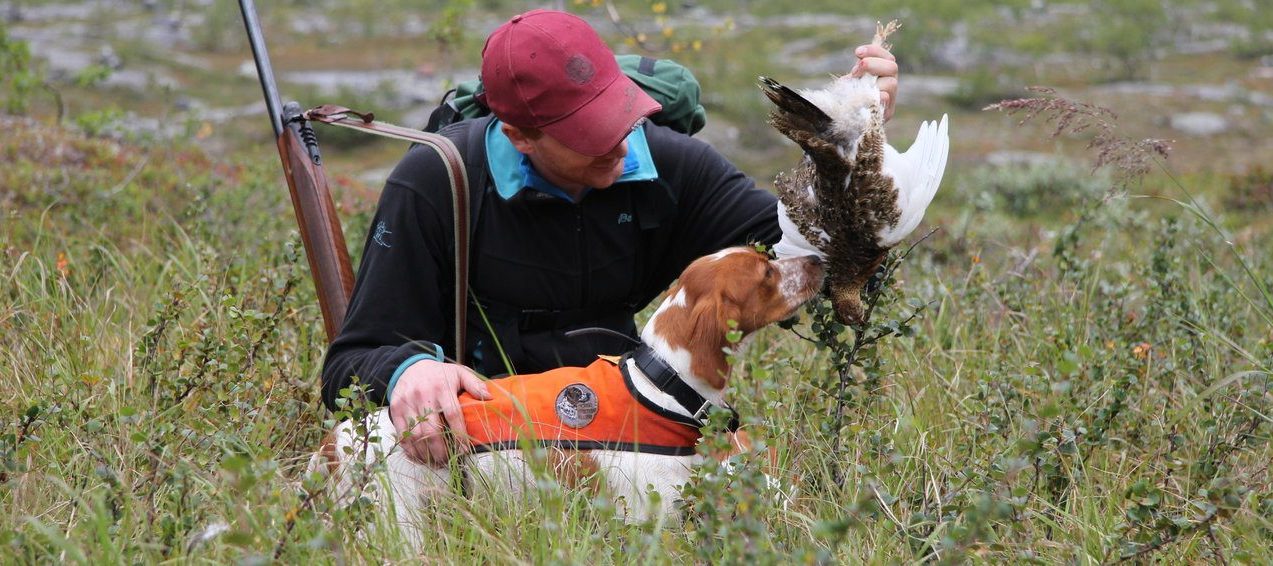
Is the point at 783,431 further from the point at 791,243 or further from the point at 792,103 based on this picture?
the point at 792,103

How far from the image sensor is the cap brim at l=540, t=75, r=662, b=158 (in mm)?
3207

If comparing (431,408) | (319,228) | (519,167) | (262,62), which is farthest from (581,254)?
(262,62)

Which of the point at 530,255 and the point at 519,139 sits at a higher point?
the point at 519,139

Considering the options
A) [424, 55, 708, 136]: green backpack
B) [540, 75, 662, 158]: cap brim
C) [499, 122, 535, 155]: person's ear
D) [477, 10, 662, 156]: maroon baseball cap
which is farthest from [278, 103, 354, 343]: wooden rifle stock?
[540, 75, 662, 158]: cap brim

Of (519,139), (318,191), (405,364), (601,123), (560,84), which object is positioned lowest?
(405,364)

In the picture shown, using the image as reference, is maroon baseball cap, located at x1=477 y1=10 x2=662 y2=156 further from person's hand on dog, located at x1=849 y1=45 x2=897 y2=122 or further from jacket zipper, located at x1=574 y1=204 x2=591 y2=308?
person's hand on dog, located at x1=849 y1=45 x2=897 y2=122

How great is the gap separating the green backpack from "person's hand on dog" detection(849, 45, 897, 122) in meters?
0.87

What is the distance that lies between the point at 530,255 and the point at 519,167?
28 cm

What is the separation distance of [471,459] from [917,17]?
112 feet

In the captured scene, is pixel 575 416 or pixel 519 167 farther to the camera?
pixel 519 167

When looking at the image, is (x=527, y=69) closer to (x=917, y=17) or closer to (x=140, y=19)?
(x=917, y=17)

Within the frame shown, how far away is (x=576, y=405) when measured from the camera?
10.5 ft

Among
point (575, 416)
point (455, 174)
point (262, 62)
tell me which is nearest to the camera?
point (575, 416)

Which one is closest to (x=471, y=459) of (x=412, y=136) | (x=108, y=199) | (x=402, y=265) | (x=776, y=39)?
(x=402, y=265)
